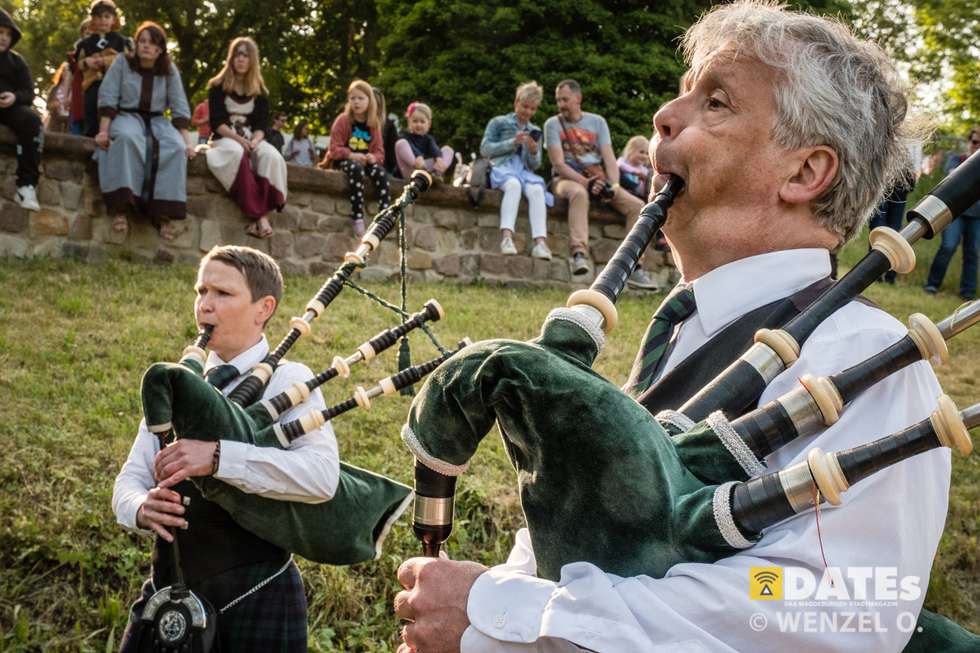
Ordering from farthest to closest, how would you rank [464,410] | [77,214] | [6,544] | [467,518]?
A: 1. [77,214]
2. [467,518]
3. [6,544]
4. [464,410]

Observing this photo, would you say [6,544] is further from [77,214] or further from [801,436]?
[77,214]

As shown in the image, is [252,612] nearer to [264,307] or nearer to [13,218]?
[264,307]

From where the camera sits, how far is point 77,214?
727cm

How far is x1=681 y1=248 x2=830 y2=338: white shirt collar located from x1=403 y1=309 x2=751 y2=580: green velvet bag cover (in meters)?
0.48

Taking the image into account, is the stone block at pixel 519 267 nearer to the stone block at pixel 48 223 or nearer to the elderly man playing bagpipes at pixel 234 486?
the stone block at pixel 48 223

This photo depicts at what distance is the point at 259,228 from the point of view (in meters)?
7.94

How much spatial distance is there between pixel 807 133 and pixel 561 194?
307 inches

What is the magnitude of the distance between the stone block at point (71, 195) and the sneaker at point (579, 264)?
14.7 feet

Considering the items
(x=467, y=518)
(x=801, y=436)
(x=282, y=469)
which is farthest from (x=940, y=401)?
(x=467, y=518)

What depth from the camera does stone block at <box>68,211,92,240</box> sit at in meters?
7.24

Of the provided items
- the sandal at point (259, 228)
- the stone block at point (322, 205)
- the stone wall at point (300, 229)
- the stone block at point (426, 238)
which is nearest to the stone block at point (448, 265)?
the stone wall at point (300, 229)

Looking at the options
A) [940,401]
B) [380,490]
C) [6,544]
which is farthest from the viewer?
[6,544]

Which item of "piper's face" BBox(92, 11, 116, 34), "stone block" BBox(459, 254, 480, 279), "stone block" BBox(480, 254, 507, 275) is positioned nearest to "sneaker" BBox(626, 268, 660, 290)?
"stone block" BBox(480, 254, 507, 275)

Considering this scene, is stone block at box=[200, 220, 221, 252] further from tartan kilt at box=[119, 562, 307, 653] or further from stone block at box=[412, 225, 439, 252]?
tartan kilt at box=[119, 562, 307, 653]
